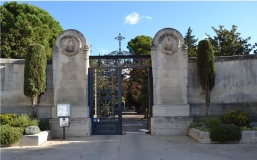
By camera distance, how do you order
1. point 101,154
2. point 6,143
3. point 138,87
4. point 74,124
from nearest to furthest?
point 101,154 → point 6,143 → point 74,124 → point 138,87

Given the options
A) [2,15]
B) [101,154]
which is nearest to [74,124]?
[101,154]

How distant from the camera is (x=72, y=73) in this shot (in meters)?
13.0

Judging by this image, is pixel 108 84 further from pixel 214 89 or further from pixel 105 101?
pixel 214 89

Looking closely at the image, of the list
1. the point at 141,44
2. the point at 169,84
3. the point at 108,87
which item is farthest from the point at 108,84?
the point at 141,44

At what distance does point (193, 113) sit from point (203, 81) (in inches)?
64.9

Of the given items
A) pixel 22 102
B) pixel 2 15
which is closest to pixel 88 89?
pixel 22 102

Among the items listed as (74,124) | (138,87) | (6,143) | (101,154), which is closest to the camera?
(101,154)

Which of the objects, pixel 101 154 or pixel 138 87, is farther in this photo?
pixel 138 87

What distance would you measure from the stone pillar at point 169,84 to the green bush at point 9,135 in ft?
19.7

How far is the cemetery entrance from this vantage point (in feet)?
43.3

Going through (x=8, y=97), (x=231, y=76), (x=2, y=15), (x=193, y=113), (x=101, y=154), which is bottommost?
(x=101, y=154)

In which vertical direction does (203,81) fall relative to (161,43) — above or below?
below

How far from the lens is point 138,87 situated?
25438 mm

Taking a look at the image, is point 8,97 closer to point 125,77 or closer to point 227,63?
point 227,63
